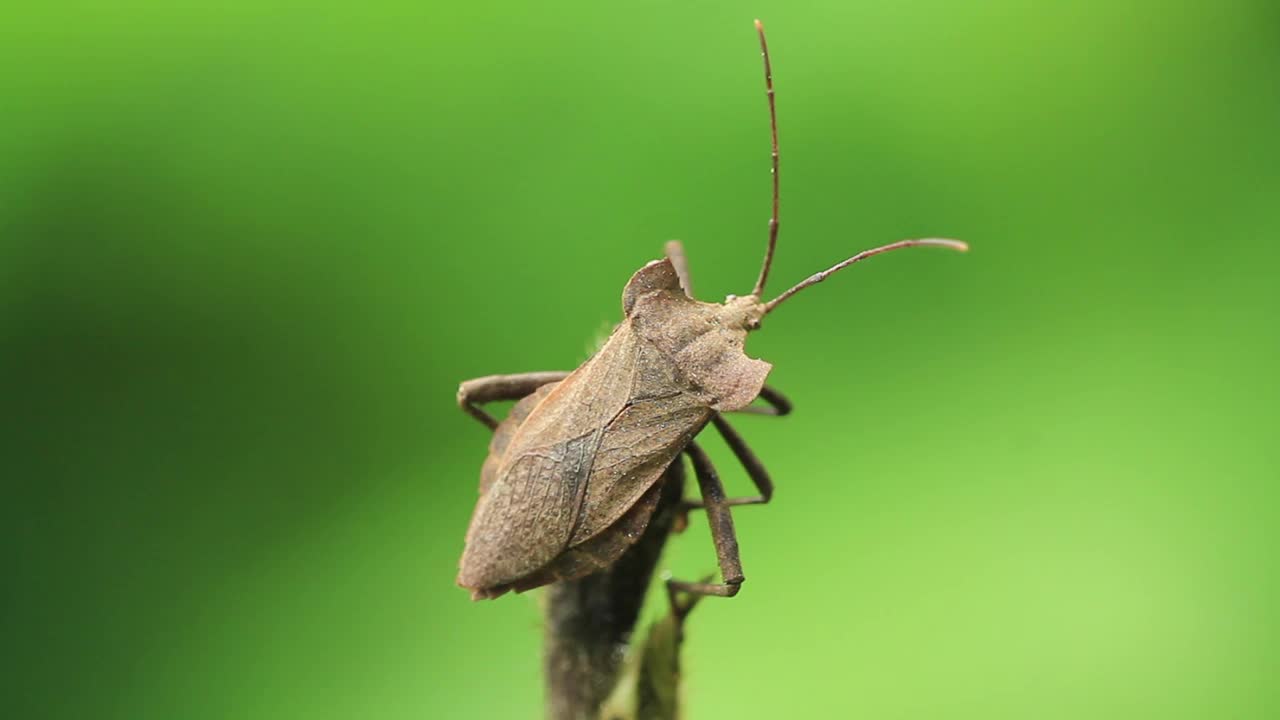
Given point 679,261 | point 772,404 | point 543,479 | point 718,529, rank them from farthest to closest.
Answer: point 679,261 < point 772,404 < point 718,529 < point 543,479

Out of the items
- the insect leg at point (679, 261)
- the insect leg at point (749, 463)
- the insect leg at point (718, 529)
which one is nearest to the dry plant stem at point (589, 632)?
the insect leg at point (718, 529)

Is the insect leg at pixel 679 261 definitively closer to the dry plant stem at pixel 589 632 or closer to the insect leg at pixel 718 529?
the insect leg at pixel 718 529

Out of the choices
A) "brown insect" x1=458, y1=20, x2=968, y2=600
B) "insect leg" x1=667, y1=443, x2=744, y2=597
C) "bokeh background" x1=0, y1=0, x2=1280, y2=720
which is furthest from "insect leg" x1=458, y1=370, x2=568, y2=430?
"bokeh background" x1=0, y1=0, x2=1280, y2=720

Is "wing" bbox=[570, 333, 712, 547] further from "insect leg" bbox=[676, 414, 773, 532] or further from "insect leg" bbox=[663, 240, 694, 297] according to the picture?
"insect leg" bbox=[663, 240, 694, 297]

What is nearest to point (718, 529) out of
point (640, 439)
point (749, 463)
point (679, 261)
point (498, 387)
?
point (749, 463)

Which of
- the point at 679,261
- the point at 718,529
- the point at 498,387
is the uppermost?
the point at 679,261

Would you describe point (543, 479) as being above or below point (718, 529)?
above

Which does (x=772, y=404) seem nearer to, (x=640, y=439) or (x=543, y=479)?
(x=640, y=439)
